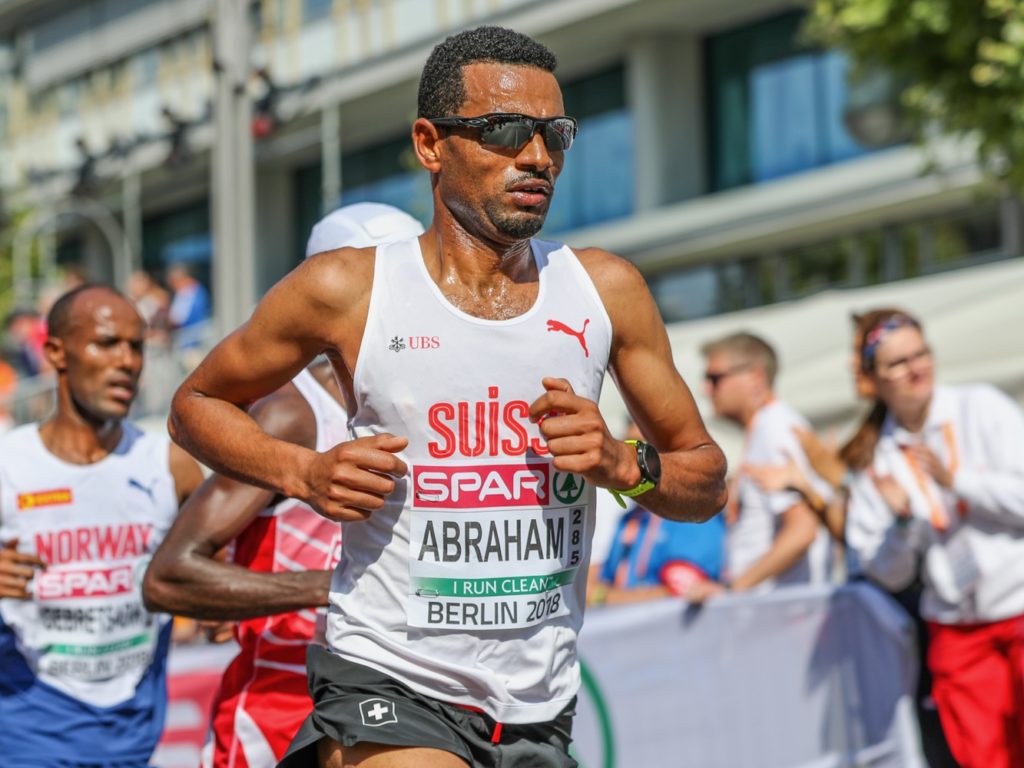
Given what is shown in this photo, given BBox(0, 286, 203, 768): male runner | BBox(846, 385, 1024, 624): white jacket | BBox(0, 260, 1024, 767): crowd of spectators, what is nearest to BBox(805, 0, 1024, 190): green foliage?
BBox(0, 260, 1024, 767): crowd of spectators

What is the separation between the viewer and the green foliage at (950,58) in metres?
10.4

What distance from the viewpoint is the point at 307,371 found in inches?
163

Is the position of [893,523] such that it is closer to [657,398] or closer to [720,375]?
[720,375]

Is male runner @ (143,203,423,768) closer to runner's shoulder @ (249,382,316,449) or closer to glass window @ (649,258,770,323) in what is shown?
runner's shoulder @ (249,382,316,449)

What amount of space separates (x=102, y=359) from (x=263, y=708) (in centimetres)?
158

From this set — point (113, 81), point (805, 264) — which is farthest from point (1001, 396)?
point (113, 81)

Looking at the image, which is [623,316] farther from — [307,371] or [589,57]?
[589,57]

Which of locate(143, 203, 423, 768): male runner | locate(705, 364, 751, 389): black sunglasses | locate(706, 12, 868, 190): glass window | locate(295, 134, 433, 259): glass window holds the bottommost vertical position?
locate(143, 203, 423, 768): male runner

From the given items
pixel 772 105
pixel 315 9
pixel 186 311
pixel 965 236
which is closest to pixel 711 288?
pixel 772 105

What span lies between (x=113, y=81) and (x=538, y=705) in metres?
37.4

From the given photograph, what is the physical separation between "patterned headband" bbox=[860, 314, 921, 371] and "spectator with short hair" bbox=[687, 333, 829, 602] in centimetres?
80

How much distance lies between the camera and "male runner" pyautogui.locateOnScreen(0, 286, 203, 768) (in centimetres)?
489

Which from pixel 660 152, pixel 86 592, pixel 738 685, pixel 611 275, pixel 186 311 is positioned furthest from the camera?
pixel 660 152

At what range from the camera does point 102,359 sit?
5.21 m
